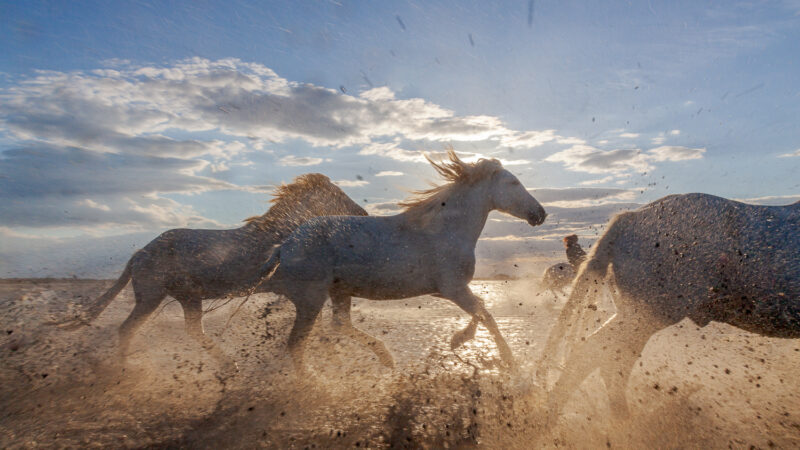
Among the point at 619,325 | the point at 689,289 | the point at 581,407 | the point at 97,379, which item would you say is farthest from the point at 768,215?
the point at 97,379

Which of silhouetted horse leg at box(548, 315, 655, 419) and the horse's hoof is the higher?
silhouetted horse leg at box(548, 315, 655, 419)

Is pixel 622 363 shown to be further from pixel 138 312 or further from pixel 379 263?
pixel 138 312

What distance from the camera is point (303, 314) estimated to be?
3768 millimetres

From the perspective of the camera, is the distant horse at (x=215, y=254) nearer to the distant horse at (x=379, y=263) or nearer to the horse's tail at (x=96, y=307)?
the horse's tail at (x=96, y=307)

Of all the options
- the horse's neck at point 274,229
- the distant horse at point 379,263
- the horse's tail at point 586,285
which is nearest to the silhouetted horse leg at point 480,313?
the distant horse at point 379,263

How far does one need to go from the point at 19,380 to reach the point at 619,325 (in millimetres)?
5834

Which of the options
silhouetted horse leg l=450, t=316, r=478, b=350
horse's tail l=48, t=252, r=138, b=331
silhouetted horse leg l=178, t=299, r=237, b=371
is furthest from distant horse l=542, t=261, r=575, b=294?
horse's tail l=48, t=252, r=138, b=331

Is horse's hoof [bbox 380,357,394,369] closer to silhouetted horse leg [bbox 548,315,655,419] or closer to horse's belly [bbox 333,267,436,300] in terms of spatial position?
horse's belly [bbox 333,267,436,300]

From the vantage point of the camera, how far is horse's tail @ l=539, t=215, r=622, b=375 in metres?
3.46

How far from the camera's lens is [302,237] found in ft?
12.4

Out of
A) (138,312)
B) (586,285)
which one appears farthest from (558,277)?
(138,312)

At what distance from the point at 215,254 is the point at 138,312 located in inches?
41.7

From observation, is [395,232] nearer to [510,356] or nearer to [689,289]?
[510,356]

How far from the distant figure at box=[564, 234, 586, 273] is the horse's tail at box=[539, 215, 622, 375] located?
1.58m
